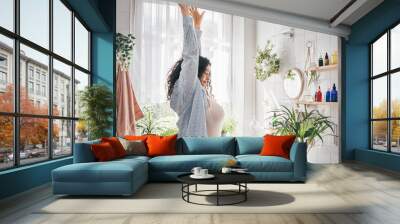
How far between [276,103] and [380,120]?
2.67 meters

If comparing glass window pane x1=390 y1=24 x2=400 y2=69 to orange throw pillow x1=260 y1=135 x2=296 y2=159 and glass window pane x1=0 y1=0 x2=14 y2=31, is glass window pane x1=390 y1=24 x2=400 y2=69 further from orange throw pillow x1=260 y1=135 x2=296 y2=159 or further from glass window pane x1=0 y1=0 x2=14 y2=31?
glass window pane x1=0 y1=0 x2=14 y2=31

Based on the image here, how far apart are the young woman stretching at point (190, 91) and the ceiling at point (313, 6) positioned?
7.94 feet

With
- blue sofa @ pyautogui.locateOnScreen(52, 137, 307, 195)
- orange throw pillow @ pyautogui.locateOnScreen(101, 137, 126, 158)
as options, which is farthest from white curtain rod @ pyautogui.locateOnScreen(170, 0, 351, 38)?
orange throw pillow @ pyautogui.locateOnScreen(101, 137, 126, 158)

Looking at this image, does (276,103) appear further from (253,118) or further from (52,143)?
(52,143)

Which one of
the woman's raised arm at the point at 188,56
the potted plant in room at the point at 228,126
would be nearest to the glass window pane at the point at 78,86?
the woman's raised arm at the point at 188,56

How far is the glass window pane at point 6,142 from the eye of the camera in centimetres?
460

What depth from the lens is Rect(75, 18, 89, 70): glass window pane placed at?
748cm

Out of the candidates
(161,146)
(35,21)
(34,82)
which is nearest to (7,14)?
(35,21)

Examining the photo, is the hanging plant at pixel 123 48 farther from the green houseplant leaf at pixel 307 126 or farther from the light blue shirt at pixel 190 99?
the green houseplant leaf at pixel 307 126

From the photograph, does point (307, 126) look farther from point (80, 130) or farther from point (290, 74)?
point (80, 130)

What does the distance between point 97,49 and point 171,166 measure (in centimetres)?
386

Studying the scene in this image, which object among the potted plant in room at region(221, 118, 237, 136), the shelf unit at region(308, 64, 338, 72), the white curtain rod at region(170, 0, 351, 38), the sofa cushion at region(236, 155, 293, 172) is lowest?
the sofa cushion at region(236, 155, 293, 172)

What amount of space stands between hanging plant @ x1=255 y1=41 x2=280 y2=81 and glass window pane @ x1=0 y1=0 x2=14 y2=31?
21.8 ft

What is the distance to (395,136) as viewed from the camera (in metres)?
7.66
